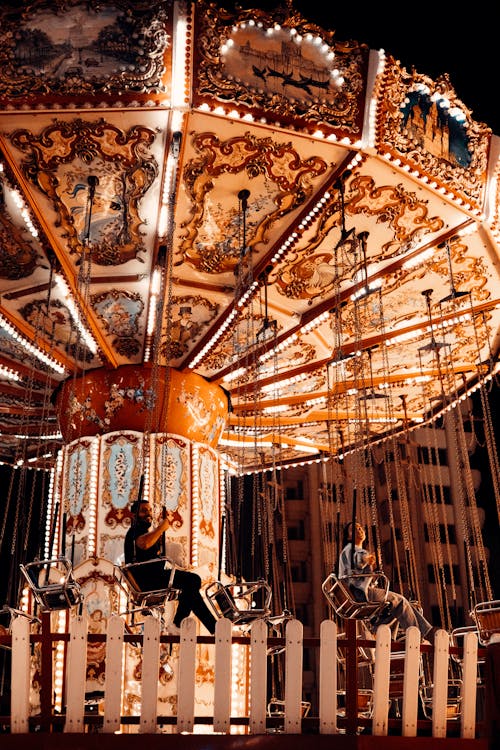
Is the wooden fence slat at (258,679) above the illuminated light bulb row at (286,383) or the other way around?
the other way around

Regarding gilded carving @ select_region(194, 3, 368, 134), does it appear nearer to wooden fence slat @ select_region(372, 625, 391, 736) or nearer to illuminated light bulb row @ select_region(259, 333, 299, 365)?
illuminated light bulb row @ select_region(259, 333, 299, 365)

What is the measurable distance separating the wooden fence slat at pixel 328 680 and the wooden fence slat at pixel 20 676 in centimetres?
207

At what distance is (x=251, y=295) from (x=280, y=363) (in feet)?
8.43

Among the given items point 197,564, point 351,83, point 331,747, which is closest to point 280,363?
point 197,564

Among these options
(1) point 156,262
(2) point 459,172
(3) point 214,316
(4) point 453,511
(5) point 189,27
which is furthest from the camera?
(4) point 453,511

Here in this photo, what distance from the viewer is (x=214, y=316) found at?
11.1 metres

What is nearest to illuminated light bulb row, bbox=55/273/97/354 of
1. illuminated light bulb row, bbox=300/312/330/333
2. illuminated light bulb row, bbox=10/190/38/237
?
illuminated light bulb row, bbox=10/190/38/237

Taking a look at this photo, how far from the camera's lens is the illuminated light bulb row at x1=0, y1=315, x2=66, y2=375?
1100 centimetres

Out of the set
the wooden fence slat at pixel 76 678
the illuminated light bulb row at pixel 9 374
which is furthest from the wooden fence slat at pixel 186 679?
the illuminated light bulb row at pixel 9 374

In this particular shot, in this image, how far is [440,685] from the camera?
665 centimetres

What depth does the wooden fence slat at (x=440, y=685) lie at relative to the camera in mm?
6590

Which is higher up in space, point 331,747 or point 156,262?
point 156,262

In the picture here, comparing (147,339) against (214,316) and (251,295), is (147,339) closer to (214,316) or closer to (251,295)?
(214,316)

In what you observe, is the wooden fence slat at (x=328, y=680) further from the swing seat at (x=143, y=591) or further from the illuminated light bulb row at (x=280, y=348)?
the illuminated light bulb row at (x=280, y=348)
